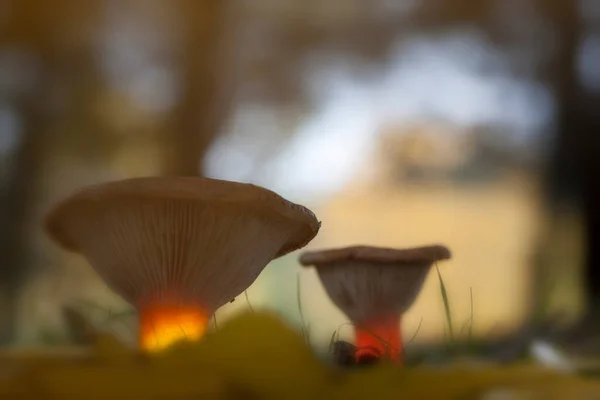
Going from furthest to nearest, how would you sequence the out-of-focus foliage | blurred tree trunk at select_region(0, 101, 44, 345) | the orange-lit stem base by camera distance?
blurred tree trunk at select_region(0, 101, 44, 345)
the orange-lit stem base
the out-of-focus foliage

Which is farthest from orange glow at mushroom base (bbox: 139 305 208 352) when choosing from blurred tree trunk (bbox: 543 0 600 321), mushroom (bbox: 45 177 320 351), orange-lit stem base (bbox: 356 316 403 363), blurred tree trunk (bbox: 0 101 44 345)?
blurred tree trunk (bbox: 543 0 600 321)

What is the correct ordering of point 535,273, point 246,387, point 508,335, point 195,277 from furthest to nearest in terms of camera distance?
point 535,273, point 508,335, point 195,277, point 246,387

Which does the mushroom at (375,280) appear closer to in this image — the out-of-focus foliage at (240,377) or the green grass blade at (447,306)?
the green grass blade at (447,306)

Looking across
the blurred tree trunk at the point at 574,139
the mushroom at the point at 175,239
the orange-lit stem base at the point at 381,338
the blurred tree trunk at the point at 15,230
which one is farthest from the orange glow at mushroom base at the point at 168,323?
the blurred tree trunk at the point at 574,139

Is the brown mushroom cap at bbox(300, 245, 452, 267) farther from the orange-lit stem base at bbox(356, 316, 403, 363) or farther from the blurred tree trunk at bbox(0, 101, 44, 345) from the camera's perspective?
the blurred tree trunk at bbox(0, 101, 44, 345)

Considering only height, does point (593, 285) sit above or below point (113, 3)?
below

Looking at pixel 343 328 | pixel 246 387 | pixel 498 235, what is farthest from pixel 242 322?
pixel 498 235

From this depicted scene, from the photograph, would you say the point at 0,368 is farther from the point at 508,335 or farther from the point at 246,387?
the point at 508,335

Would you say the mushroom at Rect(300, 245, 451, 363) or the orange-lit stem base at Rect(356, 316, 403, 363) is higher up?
the mushroom at Rect(300, 245, 451, 363)

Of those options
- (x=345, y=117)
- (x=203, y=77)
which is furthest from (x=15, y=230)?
(x=345, y=117)
